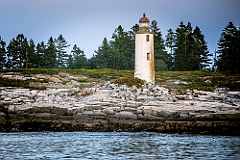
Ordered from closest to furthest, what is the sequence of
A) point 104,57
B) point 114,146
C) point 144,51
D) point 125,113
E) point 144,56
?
point 114,146 → point 125,113 → point 144,51 → point 144,56 → point 104,57

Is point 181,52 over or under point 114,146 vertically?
over

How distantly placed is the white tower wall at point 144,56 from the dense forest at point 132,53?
2322cm

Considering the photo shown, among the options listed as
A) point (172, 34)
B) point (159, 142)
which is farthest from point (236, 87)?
point (172, 34)

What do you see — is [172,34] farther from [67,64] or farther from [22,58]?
[22,58]

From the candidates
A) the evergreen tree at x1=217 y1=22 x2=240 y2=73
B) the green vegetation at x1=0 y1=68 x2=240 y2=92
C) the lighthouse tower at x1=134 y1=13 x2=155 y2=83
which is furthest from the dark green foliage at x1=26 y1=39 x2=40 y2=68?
the lighthouse tower at x1=134 y1=13 x2=155 y2=83

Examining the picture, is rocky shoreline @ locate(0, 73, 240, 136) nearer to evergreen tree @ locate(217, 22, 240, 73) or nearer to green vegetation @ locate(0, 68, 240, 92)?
green vegetation @ locate(0, 68, 240, 92)

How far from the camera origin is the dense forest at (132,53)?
264 feet

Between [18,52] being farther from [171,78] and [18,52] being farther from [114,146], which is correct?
[114,146]

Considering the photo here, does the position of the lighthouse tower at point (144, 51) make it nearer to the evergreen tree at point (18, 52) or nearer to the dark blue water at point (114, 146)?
the dark blue water at point (114, 146)

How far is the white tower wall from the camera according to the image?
53503 mm

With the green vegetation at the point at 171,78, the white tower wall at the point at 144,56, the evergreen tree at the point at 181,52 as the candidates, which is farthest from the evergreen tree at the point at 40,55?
the white tower wall at the point at 144,56

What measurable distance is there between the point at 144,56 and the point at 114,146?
18.6 metres

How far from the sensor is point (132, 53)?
8794 cm

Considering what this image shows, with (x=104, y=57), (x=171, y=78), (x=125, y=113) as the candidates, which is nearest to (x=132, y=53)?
(x=104, y=57)
